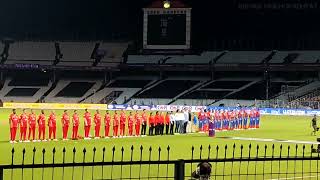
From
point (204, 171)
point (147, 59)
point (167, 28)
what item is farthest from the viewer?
point (147, 59)

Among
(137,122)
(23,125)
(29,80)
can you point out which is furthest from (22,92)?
(23,125)

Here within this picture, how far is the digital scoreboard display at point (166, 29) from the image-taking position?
74.3m

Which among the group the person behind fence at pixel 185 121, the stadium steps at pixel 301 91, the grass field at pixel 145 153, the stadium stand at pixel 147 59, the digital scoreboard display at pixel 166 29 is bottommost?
the grass field at pixel 145 153

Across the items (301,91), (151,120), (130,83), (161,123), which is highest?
(130,83)

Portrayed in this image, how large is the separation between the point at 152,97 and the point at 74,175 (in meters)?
60.8

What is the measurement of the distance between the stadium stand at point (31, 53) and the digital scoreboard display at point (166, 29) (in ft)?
60.3

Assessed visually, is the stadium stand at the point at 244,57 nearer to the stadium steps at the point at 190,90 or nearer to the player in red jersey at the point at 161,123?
the stadium steps at the point at 190,90

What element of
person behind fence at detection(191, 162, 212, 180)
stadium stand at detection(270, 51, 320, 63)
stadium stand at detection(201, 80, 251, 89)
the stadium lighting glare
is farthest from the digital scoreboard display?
person behind fence at detection(191, 162, 212, 180)

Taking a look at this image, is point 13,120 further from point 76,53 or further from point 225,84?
point 76,53

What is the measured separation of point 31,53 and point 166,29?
24.2m

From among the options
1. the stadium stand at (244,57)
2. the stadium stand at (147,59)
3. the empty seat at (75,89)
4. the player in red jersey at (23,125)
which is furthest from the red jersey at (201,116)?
the empty seat at (75,89)

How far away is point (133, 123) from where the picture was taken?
118 feet

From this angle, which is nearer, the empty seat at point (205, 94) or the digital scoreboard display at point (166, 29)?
the digital scoreboard display at point (166, 29)

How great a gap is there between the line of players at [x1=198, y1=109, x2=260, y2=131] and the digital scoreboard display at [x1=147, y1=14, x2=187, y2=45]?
106 feet
